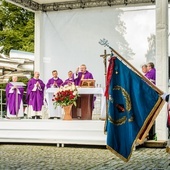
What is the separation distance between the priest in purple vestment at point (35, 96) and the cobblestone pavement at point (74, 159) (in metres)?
4.79

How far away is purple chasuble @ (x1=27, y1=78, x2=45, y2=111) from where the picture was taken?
15.9 meters

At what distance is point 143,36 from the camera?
16.7m

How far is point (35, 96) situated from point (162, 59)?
6163 mm

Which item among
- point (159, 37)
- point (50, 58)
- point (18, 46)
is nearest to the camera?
point (159, 37)

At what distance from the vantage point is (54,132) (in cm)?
1147

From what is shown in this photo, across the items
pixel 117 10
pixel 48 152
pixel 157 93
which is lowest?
pixel 48 152

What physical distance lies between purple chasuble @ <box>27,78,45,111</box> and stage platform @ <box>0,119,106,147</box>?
3858mm

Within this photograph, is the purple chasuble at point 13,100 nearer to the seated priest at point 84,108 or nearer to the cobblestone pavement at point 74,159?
the seated priest at point 84,108

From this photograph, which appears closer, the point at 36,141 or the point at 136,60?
the point at 36,141

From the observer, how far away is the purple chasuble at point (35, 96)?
52.1ft

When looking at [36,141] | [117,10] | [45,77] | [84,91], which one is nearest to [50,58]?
[45,77]

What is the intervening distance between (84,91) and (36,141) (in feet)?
6.94

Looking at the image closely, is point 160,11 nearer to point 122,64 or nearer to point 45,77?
point 122,64

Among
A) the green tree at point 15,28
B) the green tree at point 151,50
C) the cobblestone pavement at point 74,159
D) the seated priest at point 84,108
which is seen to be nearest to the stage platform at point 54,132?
the cobblestone pavement at point 74,159
